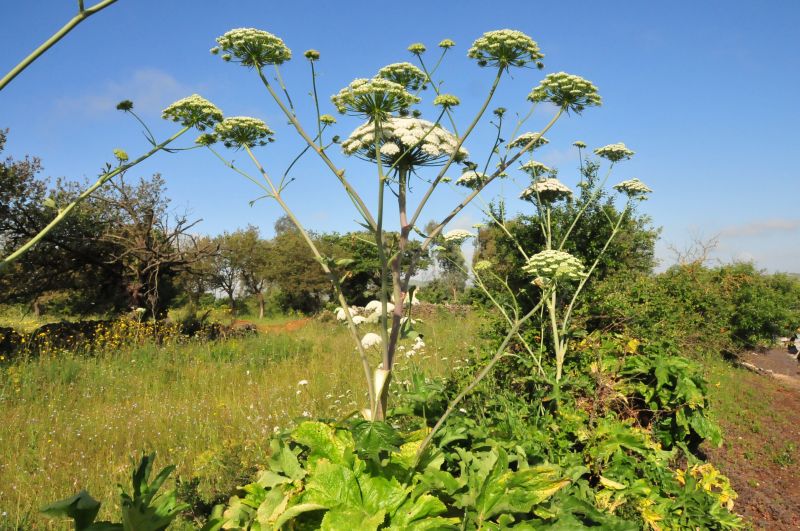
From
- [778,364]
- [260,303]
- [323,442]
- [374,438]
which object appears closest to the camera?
[374,438]

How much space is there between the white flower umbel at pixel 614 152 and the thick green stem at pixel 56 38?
5654mm

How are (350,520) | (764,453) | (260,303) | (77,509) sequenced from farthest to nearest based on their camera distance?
(260,303)
(764,453)
(350,520)
(77,509)

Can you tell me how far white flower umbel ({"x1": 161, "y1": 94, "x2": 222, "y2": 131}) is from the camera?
2771 millimetres

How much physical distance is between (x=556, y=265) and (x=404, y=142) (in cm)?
114

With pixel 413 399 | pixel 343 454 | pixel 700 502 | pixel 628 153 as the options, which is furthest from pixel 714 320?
pixel 343 454

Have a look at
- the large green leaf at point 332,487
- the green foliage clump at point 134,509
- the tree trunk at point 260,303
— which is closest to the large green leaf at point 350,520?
the large green leaf at point 332,487

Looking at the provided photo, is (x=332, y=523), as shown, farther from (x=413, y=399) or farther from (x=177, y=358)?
(x=177, y=358)

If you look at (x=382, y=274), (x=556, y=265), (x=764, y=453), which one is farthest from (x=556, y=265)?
(x=764, y=453)

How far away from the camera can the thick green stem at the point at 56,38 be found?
86cm

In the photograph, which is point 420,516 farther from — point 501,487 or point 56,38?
point 56,38

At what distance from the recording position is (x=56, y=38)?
89 cm

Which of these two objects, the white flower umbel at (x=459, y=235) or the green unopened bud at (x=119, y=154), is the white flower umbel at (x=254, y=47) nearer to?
the green unopened bud at (x=119, y=154)

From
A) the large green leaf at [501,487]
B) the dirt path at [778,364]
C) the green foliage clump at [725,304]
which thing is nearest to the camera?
the large green leaf at [501,487]

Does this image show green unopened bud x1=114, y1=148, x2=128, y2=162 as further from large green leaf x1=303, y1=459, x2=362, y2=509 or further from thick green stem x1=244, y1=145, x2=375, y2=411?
large green leaf x1=303, y1=459, x2=362, y2=509
